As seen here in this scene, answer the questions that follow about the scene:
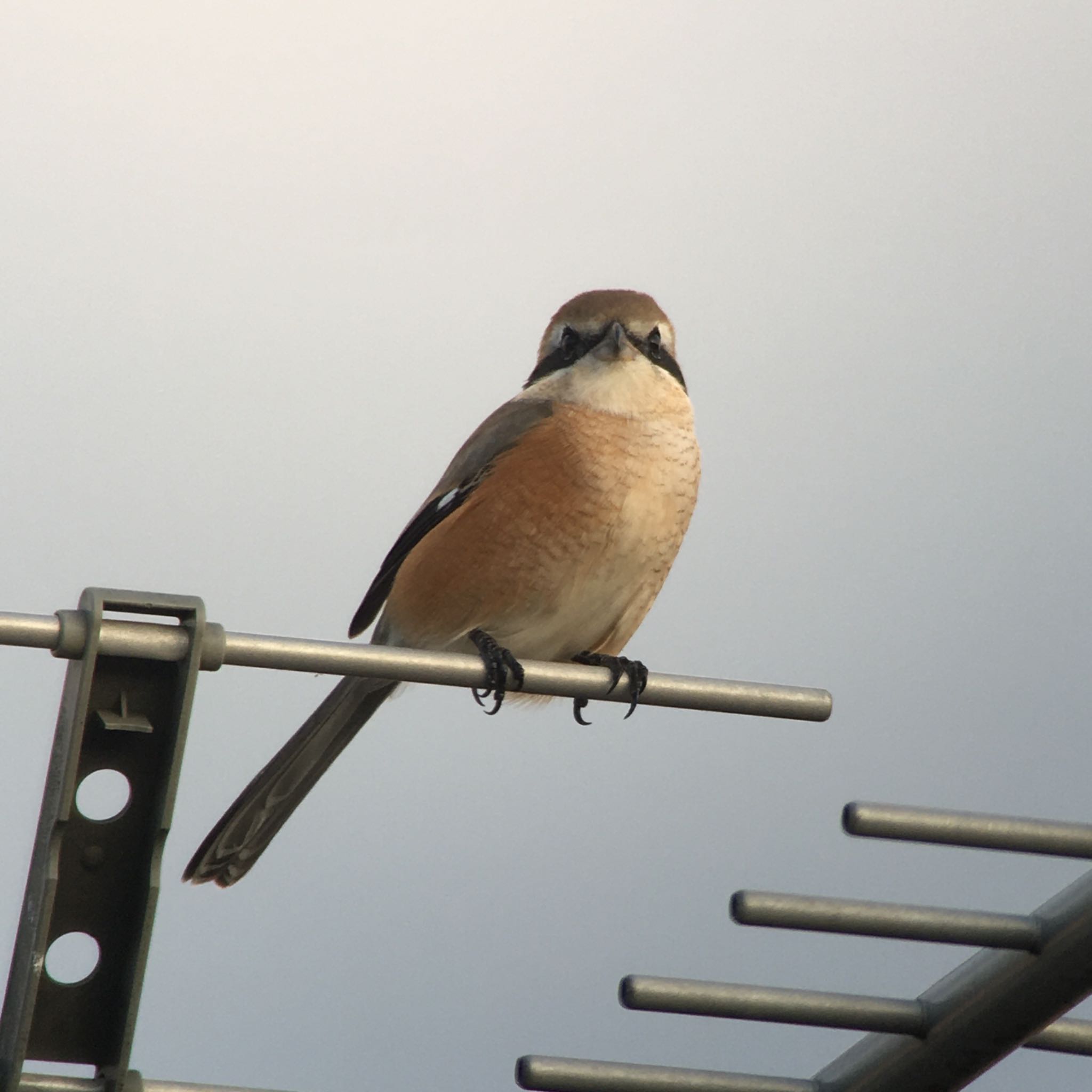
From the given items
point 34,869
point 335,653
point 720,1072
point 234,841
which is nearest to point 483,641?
point 234,841

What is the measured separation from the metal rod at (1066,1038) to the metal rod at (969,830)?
40 centimetres

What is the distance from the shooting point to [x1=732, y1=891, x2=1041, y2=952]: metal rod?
2.09 metres

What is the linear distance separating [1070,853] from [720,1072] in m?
0.57

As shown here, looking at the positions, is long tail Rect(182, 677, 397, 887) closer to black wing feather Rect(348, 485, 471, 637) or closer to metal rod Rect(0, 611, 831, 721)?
black wing feather Rect(348, 485, 471, 637)

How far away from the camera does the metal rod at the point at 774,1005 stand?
85.4 inches

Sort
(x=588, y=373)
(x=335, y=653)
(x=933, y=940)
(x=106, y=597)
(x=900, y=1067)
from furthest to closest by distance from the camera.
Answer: (x=588, y=373)
(x=900, y=1067)
(x=933, y=940)
(x=335, y=653)
(x=106, y=597)

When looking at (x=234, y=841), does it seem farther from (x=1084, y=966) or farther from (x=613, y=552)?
(x=1084, y=966)

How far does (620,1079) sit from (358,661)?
27.2 inches

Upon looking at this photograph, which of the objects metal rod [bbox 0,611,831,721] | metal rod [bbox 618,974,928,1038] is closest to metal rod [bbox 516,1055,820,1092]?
metal rod [bbox 618,974,928,1038]

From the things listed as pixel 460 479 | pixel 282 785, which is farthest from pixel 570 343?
pixel 282 785

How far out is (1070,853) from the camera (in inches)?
84.2

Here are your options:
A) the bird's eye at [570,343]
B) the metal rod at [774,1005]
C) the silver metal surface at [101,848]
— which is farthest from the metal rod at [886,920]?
the bird's eye at [570,343]

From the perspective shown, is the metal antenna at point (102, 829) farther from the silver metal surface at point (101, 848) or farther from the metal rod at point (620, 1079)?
the metal rod at point (620, 1079)

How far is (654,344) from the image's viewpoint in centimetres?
430
